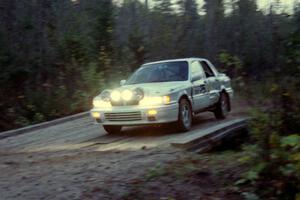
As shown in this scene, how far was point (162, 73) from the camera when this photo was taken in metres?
11.5

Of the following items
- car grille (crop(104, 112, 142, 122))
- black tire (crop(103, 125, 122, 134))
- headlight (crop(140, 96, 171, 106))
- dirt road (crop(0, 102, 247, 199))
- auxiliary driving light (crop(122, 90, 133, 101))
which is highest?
auxiliary driving light (crop(122, 90, 133, 101))

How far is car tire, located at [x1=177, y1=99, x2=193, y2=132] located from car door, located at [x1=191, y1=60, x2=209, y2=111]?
369 mm

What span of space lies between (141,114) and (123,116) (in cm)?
39

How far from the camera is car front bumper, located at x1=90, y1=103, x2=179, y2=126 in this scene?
1004 cm

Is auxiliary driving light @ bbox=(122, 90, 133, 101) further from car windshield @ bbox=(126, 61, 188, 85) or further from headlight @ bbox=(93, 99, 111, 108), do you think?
car windshield @ bbox=(126, 61, 188, 85)

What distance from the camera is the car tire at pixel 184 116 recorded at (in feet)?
34.2

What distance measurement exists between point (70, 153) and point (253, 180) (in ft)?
13.2

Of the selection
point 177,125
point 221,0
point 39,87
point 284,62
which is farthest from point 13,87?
point 221,0

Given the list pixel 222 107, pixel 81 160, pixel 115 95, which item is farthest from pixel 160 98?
pixel 222 107

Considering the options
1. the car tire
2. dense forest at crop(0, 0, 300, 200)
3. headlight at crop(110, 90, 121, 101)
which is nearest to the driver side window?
dense forest at crop(0, 0, 300, 200)

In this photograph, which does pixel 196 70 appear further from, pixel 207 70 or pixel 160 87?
pixel 160 87

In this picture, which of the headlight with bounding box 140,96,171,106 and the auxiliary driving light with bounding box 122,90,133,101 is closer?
the headlight with bounding box 140,96,171,106

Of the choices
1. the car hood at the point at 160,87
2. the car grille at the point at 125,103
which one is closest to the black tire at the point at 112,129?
the car grille at the point at 125,103

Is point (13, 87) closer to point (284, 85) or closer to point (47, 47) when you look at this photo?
point (47, 47)
